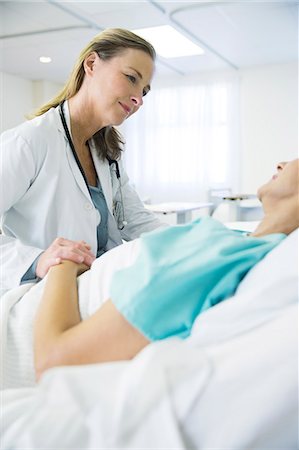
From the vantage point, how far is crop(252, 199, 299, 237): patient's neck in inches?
38.0

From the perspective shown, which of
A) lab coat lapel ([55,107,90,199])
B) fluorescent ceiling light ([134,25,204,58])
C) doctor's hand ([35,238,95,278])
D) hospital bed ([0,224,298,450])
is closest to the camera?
hospital bed ([0,224,298,450])

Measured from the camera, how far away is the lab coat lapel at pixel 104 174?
151 centimetres

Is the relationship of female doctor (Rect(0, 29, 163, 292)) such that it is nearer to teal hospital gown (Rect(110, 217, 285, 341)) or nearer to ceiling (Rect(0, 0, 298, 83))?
teal hospital gown (Rect(110, 217, 285, 341))

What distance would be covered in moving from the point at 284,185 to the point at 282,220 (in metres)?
0.08

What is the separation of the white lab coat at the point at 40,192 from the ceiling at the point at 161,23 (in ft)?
8.35

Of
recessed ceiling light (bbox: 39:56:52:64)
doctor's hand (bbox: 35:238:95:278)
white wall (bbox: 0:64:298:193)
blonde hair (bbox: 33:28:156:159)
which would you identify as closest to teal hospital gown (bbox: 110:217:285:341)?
doctor's hand (bbox: 35:238:95:278)

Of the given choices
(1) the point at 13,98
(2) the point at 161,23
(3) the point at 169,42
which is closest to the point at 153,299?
(2) the point at 161,23

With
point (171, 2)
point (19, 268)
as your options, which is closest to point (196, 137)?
point (171, 2)

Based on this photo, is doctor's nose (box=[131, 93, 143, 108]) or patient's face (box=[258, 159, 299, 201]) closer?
patient's face (box=[258, 159, 299, 201])

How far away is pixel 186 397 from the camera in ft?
1.97

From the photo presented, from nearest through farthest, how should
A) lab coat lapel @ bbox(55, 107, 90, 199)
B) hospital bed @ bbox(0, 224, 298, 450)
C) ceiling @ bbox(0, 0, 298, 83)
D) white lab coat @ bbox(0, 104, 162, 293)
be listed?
hospital bed @ bbox(0, 224, 298, 450), white lab coat @ bbox(0, 104, 162, 293), lab coat lapel @ bbox(55, 107, 90, 199), ceiling @ bbox(0, 0, 298, 83)

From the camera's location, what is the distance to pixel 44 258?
114 cm

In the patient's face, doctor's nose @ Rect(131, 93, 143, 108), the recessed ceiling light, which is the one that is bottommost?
the patient's face

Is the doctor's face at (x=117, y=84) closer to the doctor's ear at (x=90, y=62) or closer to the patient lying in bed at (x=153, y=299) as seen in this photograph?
the doctor's ear at (x=90, y=62)
